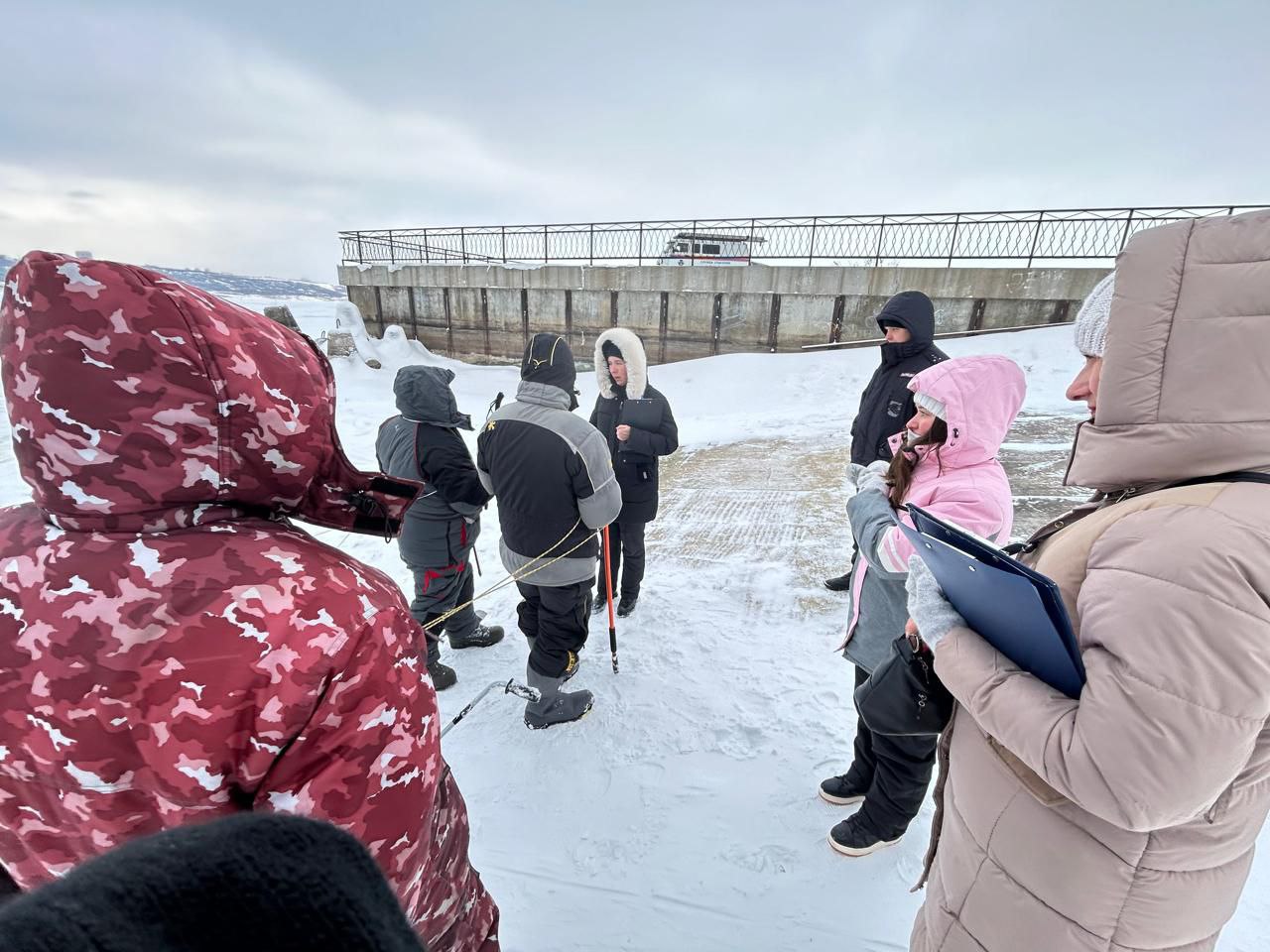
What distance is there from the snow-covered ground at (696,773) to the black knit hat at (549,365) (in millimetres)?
1764

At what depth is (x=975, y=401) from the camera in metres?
1.87

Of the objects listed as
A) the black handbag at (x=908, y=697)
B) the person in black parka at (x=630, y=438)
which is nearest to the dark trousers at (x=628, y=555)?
the person in black parka at (x=630, y=438)

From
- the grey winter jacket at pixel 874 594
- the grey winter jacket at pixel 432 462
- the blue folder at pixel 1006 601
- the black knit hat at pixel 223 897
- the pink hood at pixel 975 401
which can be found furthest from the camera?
the grey winter jacket at pixel 432 462

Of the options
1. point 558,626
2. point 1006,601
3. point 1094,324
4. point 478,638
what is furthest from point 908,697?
point 478,638

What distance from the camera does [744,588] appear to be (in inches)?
168

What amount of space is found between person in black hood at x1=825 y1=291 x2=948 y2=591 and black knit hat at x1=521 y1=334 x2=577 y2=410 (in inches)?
77.9

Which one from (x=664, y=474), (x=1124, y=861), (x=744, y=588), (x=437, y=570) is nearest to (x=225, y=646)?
(x=1124, y=861)

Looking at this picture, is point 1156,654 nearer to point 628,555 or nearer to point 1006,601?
point 1006,601

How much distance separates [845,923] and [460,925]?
1.46 metres

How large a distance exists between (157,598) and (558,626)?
2.23 meters

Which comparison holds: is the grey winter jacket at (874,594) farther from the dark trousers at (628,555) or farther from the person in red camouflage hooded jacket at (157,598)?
the dark trousers at (628,555)

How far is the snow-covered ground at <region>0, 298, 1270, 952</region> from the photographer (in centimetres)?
206

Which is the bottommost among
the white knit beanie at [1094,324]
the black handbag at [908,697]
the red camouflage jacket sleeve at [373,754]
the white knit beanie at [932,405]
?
the black handbag at [908,697]

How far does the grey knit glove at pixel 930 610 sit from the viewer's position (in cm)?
131
